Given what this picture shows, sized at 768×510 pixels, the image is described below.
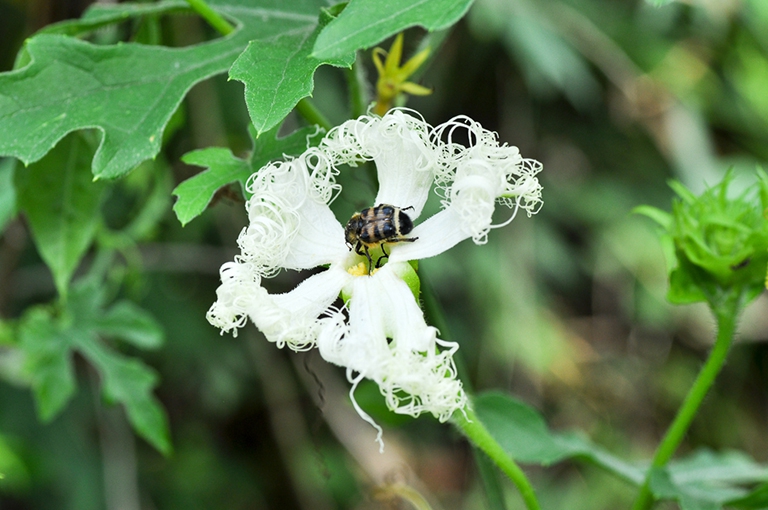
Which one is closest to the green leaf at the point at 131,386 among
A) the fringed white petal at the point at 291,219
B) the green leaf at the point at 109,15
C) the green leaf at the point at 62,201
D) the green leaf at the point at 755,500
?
the green leaf at the point at 62,201

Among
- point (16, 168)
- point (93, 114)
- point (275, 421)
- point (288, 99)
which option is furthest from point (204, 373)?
point (288, 99)

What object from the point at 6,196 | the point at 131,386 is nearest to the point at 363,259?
the point at 131,386

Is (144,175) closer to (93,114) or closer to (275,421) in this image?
(93,114)

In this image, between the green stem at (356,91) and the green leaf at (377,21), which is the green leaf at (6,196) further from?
the green leaf at (377,21)

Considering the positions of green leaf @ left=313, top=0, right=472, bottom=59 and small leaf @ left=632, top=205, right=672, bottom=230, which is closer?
green leaf @ left=313, top=0, right=472, bottom=59

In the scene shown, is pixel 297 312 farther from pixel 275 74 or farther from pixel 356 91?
pixel 356 91

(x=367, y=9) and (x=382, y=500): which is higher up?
(x=367, y=9)

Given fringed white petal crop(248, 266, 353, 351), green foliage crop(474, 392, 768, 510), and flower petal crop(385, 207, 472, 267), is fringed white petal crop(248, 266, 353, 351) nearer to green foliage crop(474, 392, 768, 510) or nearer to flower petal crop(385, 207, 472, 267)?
flower petal crop(385, 207, 472, 267)

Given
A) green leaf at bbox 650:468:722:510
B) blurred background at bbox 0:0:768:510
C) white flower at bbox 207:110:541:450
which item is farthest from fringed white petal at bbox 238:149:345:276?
blurred background at bbox 0:0:768:510
